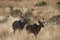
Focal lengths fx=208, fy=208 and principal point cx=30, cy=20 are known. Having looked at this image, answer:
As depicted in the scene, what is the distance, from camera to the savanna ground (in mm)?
5742

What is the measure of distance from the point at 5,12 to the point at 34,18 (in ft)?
4.41

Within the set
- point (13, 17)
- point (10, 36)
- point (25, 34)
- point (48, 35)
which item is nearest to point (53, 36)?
point (48, 35)

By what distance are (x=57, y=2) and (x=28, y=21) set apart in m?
2.64

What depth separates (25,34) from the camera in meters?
5.88

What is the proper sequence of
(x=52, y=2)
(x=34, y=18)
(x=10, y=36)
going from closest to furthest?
(x=10, y=36) < (x=34, y=18) < (x=52, y=2)

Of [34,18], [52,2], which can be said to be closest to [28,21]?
[34,18]

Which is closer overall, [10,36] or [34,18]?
[10,36]

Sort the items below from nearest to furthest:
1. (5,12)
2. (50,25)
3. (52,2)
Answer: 1. (50,25)
2. (5,12)
3. (52,2)

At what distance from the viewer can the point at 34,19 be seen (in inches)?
270

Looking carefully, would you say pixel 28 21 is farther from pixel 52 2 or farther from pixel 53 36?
pixel 52 2

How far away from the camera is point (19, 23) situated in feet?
19.3

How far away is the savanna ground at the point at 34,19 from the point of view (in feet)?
18.8

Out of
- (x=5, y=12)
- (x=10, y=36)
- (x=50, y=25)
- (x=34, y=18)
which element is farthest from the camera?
(x=5, y=12)

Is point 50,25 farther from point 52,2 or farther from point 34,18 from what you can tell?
point 52,2
